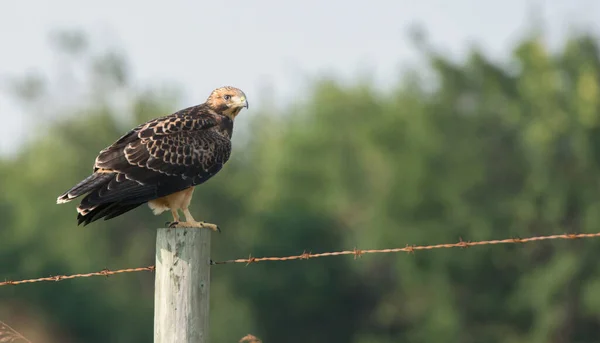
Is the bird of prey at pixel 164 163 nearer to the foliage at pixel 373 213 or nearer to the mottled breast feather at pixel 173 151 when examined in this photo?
the mottled breast feather at pixel 173 151

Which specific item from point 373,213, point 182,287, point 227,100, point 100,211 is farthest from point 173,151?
point 373,213

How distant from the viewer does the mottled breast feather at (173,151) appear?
11.2 meters

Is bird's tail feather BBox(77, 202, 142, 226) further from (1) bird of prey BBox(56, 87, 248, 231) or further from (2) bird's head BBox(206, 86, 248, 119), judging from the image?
(2) bird's head BBox(206, 86, 248, 119)

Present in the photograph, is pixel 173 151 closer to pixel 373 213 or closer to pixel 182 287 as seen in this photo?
pixel 182 287

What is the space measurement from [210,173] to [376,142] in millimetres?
66921

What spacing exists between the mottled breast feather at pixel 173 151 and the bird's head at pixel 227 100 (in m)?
0.15

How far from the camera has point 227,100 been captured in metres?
12.8

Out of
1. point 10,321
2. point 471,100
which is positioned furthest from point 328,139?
point 10,321

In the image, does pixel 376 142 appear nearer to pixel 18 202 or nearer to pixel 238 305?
pixel 238 305

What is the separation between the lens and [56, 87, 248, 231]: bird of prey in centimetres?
1053

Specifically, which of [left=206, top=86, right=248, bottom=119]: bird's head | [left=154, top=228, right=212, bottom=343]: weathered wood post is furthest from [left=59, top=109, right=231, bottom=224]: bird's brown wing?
[left=154, top=228, right=212, bottom=343]: weathered wood post

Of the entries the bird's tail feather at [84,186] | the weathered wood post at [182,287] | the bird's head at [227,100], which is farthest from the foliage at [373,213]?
Answer: the weathered wood post at [182,287]

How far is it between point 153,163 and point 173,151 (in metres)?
0.37

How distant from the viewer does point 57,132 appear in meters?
88.6
